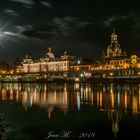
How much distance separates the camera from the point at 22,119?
19.8 metres

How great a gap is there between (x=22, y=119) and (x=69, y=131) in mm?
4818

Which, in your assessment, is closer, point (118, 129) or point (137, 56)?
point (118, 129)

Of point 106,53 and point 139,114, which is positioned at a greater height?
point 106,53

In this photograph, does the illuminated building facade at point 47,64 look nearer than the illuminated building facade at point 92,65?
No

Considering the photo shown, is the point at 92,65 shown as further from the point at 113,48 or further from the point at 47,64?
the point at 47,64

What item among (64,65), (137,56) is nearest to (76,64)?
(64,65)

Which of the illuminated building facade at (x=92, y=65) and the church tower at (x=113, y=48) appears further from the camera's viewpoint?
the church tower at (x=113, y=48)

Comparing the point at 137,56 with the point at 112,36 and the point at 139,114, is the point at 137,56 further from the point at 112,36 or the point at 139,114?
the point at 139,114

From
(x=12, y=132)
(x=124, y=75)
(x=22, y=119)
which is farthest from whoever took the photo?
(x=124, y=75)

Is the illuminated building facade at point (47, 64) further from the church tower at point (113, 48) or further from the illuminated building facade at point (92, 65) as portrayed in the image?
the church tower at point (113, 48)

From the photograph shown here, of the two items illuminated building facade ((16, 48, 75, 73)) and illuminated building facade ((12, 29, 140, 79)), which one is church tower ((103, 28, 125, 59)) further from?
illuminated building facade ((16, 48, 75, 73))

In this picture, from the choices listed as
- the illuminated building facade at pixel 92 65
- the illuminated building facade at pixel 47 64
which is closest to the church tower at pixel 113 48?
the illuminated building facade at pixel 92 65

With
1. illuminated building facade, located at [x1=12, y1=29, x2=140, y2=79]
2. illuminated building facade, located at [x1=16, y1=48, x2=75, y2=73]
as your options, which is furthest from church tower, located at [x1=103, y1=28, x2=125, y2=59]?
illuminated building facade, located at [x1=16, y1=48, x2=75, y2=73]

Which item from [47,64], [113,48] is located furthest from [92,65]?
[47,64]
